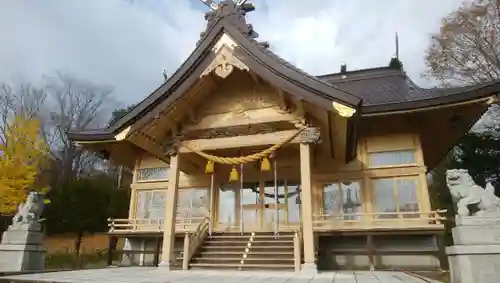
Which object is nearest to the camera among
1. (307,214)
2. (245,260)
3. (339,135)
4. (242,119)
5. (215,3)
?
(307,214)

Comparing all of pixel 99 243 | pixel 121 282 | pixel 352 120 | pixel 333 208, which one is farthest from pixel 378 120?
pixel 99 243

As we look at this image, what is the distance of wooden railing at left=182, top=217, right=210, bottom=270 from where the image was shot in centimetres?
876

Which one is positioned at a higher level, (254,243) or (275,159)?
(275,159)

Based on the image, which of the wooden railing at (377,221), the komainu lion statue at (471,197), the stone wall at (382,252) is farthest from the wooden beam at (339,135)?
the stone wall at (382,252)

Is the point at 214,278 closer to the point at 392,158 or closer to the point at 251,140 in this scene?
the point at 251,140

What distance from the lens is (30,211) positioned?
9102 millimetres

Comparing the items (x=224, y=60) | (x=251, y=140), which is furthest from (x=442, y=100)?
(x=224, y=60)

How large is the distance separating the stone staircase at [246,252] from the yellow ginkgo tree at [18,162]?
1263 centimetres

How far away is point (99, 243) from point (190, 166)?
52.6ft

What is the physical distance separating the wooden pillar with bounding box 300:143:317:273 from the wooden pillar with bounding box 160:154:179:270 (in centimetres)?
329

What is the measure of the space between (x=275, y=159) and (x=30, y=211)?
703 cm

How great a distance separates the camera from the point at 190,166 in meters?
12.5

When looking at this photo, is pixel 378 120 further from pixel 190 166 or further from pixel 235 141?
pixel 190 166

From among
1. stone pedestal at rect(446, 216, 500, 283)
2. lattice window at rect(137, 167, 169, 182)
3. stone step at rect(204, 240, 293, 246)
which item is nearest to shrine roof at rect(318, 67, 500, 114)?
stone step at rect(204, 240, 293, 246)
